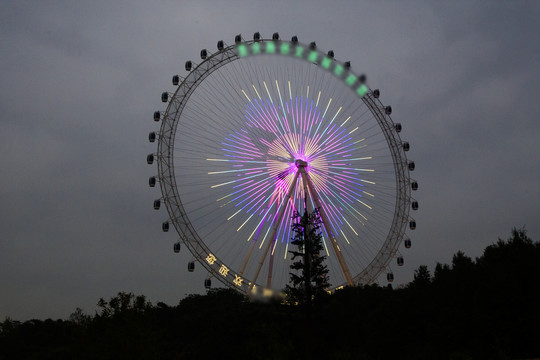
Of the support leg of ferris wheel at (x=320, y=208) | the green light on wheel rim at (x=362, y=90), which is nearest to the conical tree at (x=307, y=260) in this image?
the support leg of ferris wheel at (x=320, y=208)

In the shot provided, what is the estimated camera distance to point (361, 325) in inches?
2078

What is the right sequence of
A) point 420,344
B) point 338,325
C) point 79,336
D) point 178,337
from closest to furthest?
point 79,336
point 420,344
point 338,325
point 178,337

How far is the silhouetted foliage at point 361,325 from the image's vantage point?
36.3 meters

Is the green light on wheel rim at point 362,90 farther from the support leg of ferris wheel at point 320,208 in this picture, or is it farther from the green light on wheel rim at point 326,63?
the support leg of ferris wheel at point 320,208

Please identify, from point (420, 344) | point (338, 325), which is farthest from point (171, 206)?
point (420, 344)

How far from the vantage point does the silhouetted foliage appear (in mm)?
36344

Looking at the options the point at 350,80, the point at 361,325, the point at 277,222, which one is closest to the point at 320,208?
the point at 277,222

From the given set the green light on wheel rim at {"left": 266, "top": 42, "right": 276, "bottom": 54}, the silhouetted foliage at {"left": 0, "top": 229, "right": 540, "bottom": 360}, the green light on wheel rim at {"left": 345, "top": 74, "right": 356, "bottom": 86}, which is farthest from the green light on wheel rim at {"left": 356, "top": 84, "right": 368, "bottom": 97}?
the silhouetted foliage at {"left": 0, "top": 229, "right": 540, "bottom": 360}

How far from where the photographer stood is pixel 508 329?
37.0 meters

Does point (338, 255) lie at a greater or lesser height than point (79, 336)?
greater

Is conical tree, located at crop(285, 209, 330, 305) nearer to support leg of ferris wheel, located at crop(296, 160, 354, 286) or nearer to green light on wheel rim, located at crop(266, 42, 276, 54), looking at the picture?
support leg of ferris wheel, located at crop(296, 160, 354, 286)

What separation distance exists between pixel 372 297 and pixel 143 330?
30.8m

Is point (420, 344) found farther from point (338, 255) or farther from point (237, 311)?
point (237, 311)

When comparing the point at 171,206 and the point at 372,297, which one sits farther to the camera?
the point at 372,297
